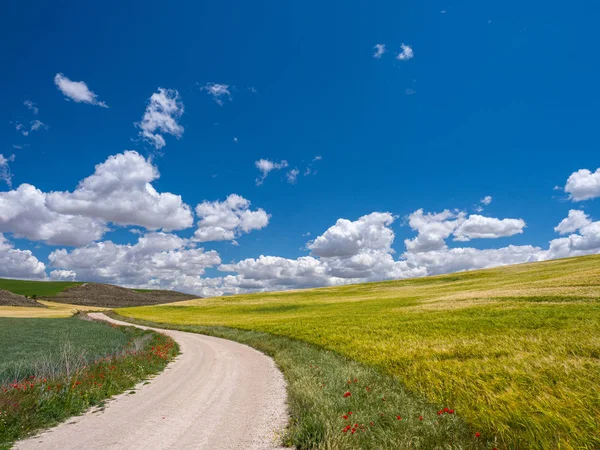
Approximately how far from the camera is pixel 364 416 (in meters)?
7.88

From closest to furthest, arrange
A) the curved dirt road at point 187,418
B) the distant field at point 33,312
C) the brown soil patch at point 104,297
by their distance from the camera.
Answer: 1. the curved dirt road at point 187,418
2. the distant field at point 33,312
3. the brown soil patch at point 104,297

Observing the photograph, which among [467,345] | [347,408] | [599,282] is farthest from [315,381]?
[599,282]

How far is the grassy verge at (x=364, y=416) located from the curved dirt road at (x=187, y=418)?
29.5 inches

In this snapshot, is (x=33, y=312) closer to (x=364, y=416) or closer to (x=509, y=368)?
(x=364, y=416)

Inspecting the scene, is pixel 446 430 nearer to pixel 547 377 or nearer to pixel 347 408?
pixel 347 408

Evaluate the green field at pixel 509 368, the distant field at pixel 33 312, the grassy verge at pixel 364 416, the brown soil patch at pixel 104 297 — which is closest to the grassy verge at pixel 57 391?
the grassy verge at pixel 364 416

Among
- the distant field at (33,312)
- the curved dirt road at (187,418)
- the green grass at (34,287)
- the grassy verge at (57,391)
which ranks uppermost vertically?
the green grass at (34,287)

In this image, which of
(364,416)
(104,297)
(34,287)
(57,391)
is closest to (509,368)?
(364,416)

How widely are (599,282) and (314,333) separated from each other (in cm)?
3006

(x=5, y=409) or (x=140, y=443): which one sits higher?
(x=5, y=409)

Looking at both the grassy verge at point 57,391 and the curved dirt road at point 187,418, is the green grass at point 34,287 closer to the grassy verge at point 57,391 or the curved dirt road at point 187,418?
the grassy verge at point 57,391

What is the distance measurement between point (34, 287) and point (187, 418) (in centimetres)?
19343

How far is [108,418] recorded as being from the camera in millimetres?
9086

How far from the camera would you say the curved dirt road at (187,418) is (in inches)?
293
